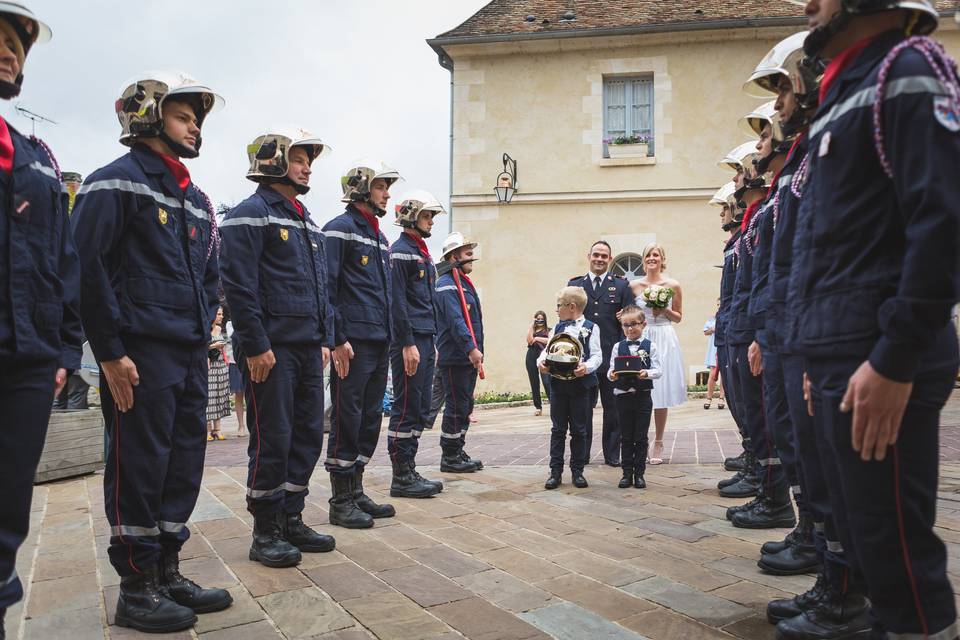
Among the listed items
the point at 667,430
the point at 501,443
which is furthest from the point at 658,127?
the point at 501,443

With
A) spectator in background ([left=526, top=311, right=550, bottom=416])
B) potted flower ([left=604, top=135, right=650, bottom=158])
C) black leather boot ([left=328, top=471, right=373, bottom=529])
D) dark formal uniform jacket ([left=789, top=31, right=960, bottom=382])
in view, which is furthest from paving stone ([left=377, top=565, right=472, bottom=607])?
potted flower ([left=604, top=135, right=650, bottom=158])

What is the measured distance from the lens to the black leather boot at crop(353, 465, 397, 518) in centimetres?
544

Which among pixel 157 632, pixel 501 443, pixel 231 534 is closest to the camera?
pixel 157 632

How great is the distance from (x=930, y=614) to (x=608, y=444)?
5.64 metres

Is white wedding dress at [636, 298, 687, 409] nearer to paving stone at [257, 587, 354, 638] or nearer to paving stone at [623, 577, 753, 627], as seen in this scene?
paving stone at [623, 577, 753, 627]

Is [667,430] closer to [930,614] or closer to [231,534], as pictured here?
[231,534]

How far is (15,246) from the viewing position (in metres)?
2.57

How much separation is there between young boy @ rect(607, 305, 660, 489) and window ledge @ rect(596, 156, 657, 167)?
11.5 m

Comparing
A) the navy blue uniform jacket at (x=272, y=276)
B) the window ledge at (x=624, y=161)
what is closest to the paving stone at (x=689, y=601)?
the navy blue uniform jacket at (x=272, y=276)

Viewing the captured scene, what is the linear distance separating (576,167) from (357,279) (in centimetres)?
1315

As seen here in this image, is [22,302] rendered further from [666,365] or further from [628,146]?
[628,146]

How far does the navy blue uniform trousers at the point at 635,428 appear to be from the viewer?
6404 mm

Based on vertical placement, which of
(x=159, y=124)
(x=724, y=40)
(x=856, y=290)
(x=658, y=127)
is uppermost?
(x=724, y=40)

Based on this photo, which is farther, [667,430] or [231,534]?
[667,430]
